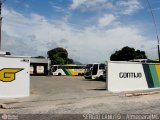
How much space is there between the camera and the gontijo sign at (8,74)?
655 inches

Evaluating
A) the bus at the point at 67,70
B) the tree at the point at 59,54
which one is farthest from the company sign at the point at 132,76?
the tree at the point at 59,54

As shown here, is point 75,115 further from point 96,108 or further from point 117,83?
point 117,83

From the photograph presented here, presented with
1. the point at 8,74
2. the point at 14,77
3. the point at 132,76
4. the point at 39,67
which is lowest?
the point at 132,76

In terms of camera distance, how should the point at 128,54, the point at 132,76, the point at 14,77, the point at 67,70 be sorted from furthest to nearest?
1. the point at 128,54
2. the point at 67,70
3. the point at 132,76
4. the point at 14,77

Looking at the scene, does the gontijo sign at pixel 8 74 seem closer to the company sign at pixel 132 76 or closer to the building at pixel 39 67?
the company sign at pixel 132 76

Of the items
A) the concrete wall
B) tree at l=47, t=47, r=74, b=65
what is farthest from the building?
tree at l=47, t=47, r=74, b=65

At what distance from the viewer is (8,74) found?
16.7m

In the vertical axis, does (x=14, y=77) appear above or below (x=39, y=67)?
below

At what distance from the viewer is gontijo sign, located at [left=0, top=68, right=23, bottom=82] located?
16.6 metres

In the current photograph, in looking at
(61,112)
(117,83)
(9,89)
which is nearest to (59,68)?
(117,83)

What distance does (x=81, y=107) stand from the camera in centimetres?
1370

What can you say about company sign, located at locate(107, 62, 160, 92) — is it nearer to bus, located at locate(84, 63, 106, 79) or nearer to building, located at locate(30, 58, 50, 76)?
bus, located at locate(84, 63, 106, 79)

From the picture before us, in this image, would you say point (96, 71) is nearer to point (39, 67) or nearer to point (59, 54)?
point (39, 67)

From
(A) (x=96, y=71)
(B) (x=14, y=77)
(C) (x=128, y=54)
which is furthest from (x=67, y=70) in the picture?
(B) (x=14, y=77)
